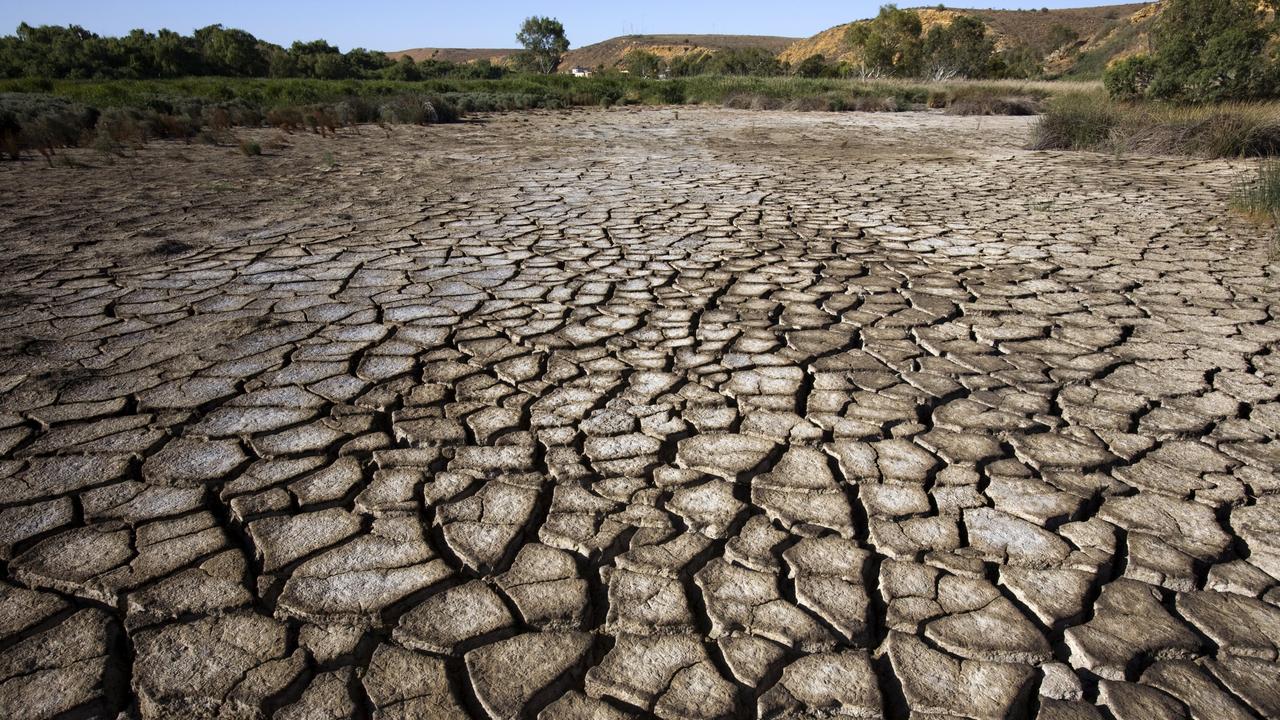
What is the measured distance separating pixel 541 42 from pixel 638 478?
61016mm

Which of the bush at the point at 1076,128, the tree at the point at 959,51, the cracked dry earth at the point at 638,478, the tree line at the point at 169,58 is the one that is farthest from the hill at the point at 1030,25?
the cracked dry earth at the point at 638,478

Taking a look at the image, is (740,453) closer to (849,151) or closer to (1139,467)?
(1139,467)

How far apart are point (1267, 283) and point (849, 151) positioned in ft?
18.9

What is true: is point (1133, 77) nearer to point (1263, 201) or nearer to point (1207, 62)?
point (1207, 62)

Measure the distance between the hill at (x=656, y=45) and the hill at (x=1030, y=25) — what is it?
725 centimetres

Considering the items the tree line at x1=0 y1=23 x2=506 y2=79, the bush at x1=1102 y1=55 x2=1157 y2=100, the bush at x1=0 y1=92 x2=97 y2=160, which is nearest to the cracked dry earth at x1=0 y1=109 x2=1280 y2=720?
the bush at x1=0 y1=92 x2=97 y2=160

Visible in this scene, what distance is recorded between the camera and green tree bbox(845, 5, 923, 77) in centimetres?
3431

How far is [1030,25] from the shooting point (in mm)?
53938

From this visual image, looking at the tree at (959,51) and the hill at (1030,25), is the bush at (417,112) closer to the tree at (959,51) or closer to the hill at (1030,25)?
the tree at (959,51)

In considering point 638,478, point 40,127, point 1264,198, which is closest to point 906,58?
point 1264,198

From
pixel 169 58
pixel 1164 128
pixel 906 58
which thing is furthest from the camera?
pixel 906 58

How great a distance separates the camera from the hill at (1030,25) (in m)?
46.9

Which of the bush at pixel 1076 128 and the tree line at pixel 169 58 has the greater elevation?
the tree line at pixel 169 58

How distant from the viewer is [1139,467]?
2.11 metres
